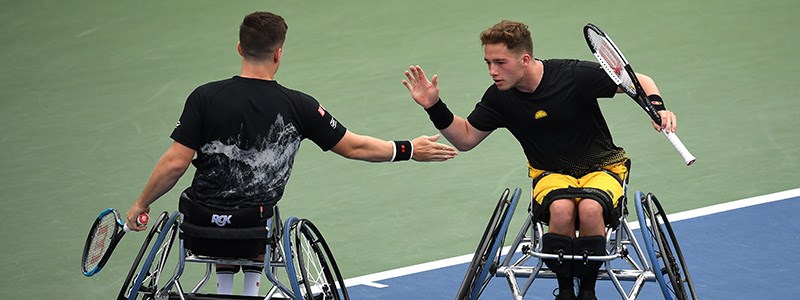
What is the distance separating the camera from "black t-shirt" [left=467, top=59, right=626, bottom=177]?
7.08 metres

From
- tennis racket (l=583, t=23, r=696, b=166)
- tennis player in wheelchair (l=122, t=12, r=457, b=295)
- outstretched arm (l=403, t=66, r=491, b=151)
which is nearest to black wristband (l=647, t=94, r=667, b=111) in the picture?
tennis racket (l=583, t=23, r=696, b=166)

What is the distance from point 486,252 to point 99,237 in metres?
1.97

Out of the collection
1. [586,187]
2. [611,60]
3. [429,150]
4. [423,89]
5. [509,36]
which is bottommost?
[586,187]

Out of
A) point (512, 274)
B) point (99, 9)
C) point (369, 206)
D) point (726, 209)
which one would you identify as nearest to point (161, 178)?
point (512, 274)

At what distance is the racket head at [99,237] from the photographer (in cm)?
675

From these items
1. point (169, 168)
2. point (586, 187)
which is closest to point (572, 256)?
point (586, 187)

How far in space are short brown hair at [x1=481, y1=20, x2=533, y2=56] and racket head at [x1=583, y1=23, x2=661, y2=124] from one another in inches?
12.7

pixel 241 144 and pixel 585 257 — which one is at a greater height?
pixel 241 144

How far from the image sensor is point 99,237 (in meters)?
6.83

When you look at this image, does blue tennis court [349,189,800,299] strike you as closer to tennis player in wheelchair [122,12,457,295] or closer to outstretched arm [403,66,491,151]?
outstretched arm [403,66,491,151]

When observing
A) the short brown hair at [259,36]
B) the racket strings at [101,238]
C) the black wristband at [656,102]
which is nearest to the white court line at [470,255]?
the racket strings at [101,238]

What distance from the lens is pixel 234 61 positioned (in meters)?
13.2

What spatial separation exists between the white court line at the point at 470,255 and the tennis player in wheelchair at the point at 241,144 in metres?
1.99

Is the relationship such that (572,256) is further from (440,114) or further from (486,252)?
(440,114)
